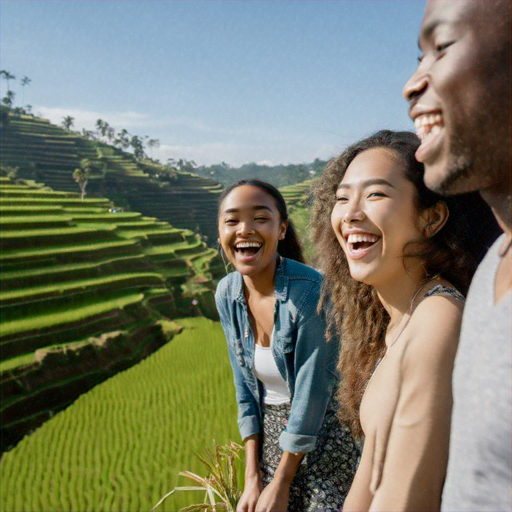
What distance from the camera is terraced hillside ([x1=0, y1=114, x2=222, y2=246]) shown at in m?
34.2

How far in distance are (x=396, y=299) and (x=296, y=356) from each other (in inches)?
22.9

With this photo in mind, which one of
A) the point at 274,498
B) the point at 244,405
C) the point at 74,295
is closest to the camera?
the point at 274,498

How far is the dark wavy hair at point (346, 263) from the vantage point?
3.31 feet

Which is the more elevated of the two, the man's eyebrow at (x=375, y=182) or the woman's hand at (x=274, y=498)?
the man's eyebrow at (x=375, y=182)

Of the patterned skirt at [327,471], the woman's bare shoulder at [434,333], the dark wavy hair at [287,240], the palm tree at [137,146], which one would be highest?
the palm tree at [137,146]

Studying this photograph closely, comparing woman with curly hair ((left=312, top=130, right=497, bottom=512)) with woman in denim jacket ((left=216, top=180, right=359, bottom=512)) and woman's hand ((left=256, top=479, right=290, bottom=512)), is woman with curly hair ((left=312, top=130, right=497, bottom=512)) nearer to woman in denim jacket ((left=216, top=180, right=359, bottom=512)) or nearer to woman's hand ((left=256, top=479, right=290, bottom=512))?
woman in denim jacket ((left=216, top=180, right=359, bottom=512))

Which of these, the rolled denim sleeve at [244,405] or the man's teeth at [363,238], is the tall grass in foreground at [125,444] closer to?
the rolled denim sleeve at [244,405]

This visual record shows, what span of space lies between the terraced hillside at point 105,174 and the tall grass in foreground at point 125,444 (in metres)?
25.0

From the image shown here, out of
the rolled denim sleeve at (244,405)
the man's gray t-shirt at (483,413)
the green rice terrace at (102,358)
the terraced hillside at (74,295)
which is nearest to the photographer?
the man's gray t-shirt at (483,413)

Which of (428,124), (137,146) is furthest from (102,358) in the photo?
(137,146)

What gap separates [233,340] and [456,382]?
1147mm

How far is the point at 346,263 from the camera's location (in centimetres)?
129

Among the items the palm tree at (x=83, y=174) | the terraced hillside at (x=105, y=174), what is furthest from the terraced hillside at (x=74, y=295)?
the terraced hillside at (x=105, y=174)

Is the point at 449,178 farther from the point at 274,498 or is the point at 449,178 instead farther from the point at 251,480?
the point at 251,480
